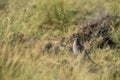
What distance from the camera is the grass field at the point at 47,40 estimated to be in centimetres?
414

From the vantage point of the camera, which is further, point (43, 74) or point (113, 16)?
point (113, 16)

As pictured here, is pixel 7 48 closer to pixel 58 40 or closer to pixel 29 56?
pixel 29 56

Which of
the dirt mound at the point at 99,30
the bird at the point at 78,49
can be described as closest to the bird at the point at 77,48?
the bird at the point at 78,49

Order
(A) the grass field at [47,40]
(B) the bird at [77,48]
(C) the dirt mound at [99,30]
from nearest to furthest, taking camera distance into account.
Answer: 1. (A) the grass field at [47,40]
2. (B) the bird at [77,48]
3. (C) the dirt mound at [99,30]

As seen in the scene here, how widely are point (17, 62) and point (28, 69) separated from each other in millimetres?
123

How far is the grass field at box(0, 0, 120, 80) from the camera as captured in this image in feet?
13.6

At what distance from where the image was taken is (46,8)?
6160 mm

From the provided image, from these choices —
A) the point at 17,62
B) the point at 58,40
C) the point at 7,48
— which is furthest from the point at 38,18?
the point at 17,62

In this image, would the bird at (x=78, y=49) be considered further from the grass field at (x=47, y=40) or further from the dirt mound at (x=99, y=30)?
the dirt mound at (x=99, y=30)

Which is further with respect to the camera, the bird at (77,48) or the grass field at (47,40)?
the bird at (77,48)

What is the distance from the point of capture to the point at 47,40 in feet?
18.1

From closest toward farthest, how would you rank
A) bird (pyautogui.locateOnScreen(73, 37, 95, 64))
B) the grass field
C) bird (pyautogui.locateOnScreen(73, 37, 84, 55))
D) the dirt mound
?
the grass field → bird (pyautogui.locateOnScreen(73, 37, 95, 64)) → bird (pyautogui.locateOnScreen(73, 37, 84, 55)) → the dirt mound

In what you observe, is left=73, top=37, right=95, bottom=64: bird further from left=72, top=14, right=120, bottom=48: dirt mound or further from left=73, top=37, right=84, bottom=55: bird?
left=72, top=14, right=120, bottom=48: dirt mound

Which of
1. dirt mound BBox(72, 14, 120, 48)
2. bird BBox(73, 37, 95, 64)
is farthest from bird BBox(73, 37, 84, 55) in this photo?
dirt mound BBox(72, 14, 120, 48)
